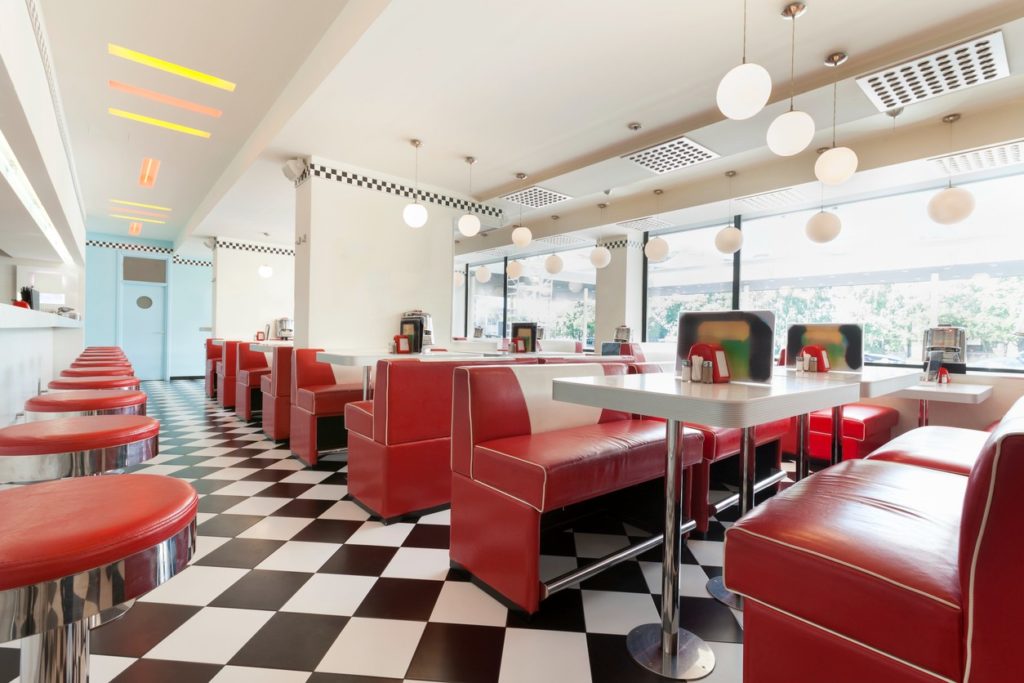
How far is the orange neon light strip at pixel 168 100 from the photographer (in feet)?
13.8

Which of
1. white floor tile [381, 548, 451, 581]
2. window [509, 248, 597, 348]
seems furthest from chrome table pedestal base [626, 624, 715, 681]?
window [509, 248, 597, 348]

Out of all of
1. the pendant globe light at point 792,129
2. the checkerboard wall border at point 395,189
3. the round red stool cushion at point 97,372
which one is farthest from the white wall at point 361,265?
the pendant globe light at point 792,129

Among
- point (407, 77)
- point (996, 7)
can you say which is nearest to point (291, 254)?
point (407, 77)

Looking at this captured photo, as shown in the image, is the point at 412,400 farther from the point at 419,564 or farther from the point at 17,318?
the point at 17,318

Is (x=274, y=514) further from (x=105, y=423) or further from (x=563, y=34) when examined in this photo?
(x=563, y=34)

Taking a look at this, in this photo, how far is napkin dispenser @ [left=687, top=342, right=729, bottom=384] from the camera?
5.93 ft

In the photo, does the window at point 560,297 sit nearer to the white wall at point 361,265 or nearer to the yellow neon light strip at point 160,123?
the white wall at point 361,265

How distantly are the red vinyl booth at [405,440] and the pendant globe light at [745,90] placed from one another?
1914mm

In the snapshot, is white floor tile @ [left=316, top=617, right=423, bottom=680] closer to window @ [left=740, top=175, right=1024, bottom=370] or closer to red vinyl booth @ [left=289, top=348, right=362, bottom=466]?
red vinyl booth @ [left=289, top=348, right=362, bottom=466]

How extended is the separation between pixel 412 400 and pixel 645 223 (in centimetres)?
574

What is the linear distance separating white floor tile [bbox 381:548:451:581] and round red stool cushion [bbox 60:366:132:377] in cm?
216

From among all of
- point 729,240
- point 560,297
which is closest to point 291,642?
point 729,240

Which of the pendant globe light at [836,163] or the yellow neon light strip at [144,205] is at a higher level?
the yellow neon light strip at [144,205]

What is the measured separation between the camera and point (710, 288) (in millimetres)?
7395
